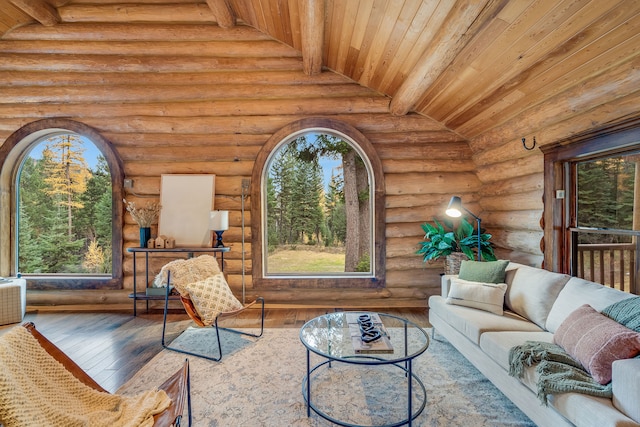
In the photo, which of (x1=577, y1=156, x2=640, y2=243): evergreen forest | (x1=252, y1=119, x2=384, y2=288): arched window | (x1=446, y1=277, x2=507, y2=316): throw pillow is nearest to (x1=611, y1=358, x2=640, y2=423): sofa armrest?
(x1=446, y1=277, x2=507, y2=316): throw pillow

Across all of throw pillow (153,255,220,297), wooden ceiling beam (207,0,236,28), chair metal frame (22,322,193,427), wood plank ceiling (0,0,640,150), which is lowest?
chair metal frame (22,322,193,427)

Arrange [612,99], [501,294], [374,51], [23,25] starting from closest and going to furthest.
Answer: [612,99], [501,294], [374,51], [23,25]

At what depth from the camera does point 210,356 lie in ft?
9.32

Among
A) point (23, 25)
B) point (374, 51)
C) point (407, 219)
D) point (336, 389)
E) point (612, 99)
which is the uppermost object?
point (23, 25)

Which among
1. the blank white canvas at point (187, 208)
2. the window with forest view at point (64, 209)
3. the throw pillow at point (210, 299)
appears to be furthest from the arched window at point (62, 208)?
the throw pillow at point (210, 299)

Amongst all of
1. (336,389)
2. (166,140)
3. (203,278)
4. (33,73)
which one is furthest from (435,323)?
(33,73)

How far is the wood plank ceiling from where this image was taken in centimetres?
211

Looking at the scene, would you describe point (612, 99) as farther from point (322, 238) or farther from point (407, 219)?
point (322, 238)

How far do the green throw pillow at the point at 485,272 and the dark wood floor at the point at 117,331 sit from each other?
0.94 m

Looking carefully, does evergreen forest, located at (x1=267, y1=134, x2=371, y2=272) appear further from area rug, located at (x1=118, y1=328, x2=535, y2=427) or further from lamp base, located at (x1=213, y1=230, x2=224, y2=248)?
area rug, located at (x1=118, y1=328, x2=535, y2=427)

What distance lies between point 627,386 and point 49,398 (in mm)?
2520

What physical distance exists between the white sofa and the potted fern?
2.19 ft

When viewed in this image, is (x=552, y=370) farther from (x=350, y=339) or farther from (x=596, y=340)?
(x=350, y=339)

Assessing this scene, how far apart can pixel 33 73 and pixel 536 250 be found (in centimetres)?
670
